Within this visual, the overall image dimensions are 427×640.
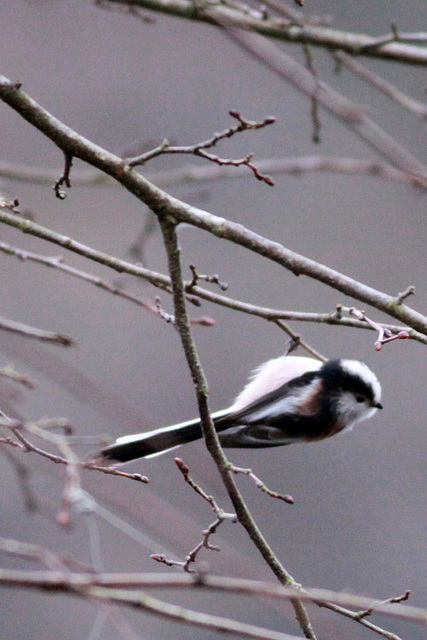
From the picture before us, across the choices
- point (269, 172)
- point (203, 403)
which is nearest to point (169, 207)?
point (203, 403)

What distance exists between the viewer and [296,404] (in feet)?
9.60

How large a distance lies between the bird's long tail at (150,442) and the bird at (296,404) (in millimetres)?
209

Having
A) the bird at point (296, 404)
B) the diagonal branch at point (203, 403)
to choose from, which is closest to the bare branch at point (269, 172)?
the bird at point (296, 404)

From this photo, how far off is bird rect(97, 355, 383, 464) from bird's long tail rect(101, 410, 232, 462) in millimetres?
209

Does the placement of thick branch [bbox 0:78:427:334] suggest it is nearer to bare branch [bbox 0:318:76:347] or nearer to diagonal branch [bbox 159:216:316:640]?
diagonal branch [bbox 159:216:316:640]

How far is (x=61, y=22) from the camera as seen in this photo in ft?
21.3

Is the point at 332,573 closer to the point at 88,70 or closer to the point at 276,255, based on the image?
the point at 276,255

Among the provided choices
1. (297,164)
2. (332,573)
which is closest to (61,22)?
(297,164)

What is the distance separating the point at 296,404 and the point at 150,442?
0.66 m

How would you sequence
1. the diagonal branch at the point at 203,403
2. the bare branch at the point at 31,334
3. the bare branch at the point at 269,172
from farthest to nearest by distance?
the bare branch at the point at 269,172
the bare branch at the point at 31,334
the diagonal branch at the point at 203,403

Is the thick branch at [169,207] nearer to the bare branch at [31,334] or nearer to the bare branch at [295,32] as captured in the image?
the bare branch at [31,334]

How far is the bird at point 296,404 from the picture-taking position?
2854mm

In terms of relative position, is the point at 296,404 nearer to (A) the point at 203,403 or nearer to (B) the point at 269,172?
(B) the point at 269,172

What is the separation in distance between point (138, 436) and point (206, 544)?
740mm
